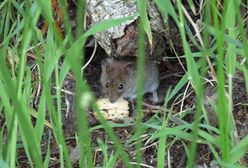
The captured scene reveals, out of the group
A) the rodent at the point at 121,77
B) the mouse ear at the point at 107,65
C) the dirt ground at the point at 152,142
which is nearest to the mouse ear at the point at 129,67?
the rodent at the point at 121,77

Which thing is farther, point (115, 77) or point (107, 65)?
point (115, 77)

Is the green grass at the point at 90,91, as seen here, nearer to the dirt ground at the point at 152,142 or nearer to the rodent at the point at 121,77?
the dirt ground at the point at 152,142

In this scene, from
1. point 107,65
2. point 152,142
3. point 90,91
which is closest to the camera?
point 90,91

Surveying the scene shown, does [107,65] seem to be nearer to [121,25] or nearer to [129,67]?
[129,67]

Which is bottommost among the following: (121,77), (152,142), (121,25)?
(152,142)

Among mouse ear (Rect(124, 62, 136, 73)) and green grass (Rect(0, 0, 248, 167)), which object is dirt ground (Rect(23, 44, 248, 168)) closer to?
green grass (Rect(0, 0, 248, 167))

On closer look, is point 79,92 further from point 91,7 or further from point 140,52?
point 91,7

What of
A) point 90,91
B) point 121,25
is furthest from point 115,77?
point 90,91

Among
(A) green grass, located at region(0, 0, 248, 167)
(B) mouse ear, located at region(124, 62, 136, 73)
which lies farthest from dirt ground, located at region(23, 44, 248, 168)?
(B) mouse ear, located at region(124, 62, 136, 73)

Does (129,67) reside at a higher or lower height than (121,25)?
lower
